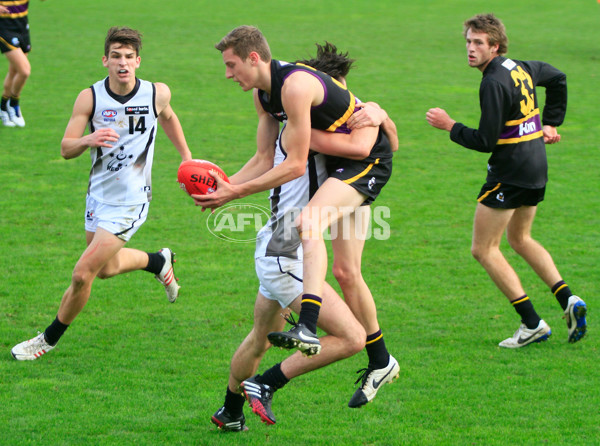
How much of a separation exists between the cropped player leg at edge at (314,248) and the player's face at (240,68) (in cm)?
84

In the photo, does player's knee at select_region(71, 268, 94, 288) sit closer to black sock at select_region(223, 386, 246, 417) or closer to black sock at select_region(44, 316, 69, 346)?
black sock at select_region(44, 316, 69, 346)

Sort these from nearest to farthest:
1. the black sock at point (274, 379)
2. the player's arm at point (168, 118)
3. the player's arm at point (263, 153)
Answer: the black sock at point (274, 379) → the player's arm at point (263, 153) → the player's arm at point (168, 118)

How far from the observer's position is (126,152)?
7.08m

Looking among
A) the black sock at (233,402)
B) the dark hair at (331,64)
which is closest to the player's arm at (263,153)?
the dark hair at (331,64)

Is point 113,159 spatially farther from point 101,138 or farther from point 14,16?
point 14,16

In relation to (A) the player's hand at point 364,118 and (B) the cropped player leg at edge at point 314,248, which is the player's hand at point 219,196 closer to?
(B) the cropped player leg at edge at point 314,248

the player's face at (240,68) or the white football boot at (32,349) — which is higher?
the player's face at (240,68)

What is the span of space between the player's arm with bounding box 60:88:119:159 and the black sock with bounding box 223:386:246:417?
2130 millimetres

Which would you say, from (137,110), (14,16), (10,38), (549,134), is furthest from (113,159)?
(14,16)

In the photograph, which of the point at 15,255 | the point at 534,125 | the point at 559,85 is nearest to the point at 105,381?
the point at 15,255

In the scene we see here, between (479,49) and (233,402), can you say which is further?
(479,49)

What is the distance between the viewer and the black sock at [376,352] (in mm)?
5879

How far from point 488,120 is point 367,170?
66.3 inches

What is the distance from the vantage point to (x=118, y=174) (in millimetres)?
7074
